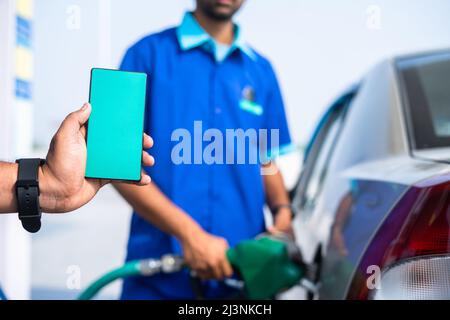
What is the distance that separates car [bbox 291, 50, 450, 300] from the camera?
121cm

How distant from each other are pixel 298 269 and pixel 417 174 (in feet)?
2.51

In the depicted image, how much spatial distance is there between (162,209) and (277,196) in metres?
0.56

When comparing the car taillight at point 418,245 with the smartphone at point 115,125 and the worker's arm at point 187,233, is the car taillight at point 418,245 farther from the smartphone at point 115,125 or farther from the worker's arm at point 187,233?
the worker's arm at point 187,233

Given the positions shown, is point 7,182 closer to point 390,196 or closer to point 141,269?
point 390,196

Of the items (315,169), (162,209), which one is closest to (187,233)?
(162,209)

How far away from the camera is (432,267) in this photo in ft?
3.95

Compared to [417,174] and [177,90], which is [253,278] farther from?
[417,174]

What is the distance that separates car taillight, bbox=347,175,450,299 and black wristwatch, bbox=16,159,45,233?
594 millimetres

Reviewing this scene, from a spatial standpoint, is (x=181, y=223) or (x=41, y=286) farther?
(x=41, y=286)

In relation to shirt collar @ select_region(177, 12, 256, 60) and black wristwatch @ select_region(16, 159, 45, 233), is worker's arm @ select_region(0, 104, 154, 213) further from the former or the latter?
shirt collar @ select_region(177, 12, 256, 60)

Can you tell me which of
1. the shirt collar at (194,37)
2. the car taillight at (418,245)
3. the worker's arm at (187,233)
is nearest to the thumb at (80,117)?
the car taillight at (418,245)

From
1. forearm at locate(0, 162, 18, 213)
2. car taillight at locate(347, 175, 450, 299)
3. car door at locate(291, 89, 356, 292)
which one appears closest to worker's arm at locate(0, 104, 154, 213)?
forearm at locate(0, 162, 18, 213)

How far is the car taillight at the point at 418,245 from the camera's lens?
3.91ft

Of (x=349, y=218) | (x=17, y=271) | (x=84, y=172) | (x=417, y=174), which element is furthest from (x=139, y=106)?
(x=17, y=271)
